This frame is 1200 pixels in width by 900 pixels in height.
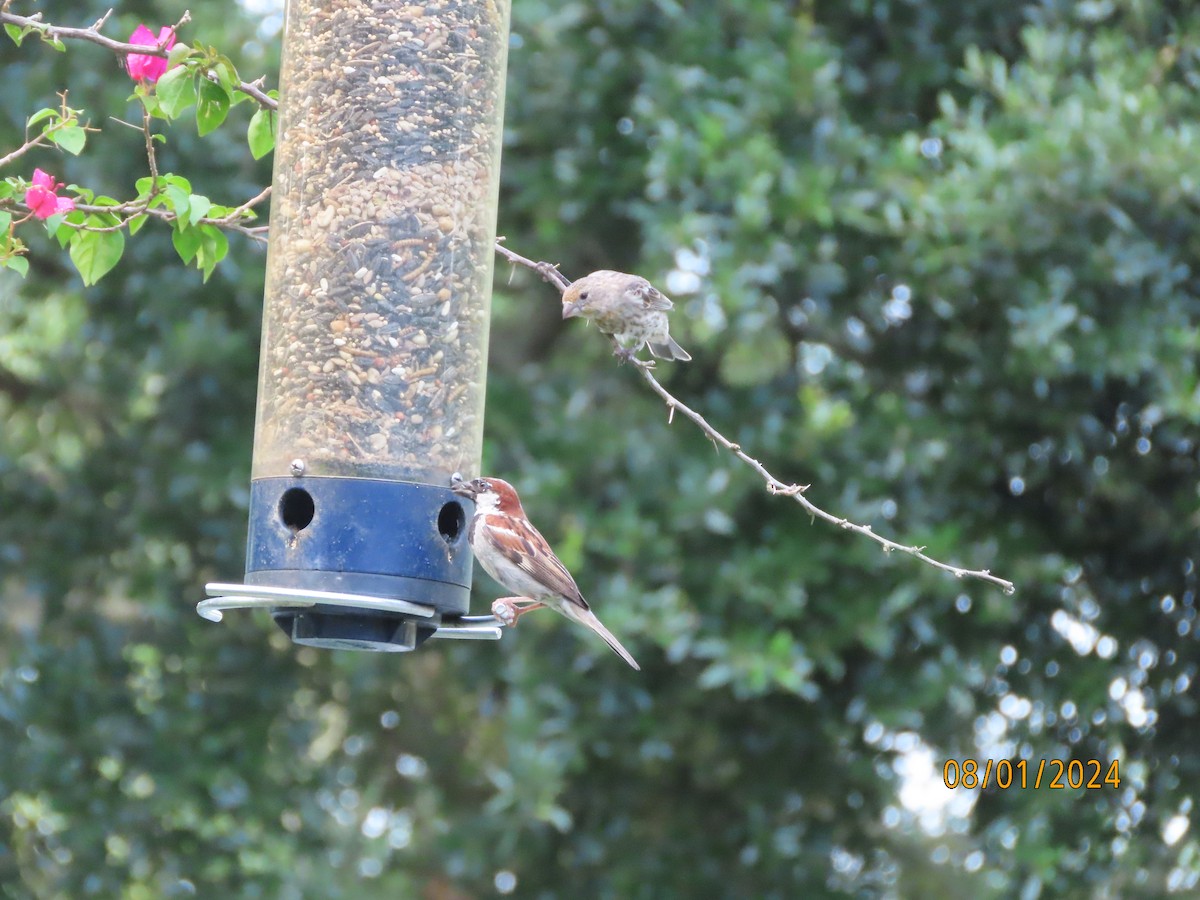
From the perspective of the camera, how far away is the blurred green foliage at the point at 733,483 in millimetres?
7562

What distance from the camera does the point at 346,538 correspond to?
4402mm

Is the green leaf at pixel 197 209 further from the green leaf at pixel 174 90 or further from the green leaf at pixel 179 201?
the green leaf at pixel 174 90

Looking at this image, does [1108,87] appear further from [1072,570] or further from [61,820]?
[61,820]

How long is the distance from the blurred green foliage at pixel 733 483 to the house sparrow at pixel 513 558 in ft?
8.55

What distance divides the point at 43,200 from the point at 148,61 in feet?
1.71

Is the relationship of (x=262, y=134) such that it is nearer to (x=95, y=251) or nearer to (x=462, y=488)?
(x=95, y=251)

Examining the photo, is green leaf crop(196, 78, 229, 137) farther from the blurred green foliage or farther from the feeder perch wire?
the blurred green foliage

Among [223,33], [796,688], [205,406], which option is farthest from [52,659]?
[796,688]

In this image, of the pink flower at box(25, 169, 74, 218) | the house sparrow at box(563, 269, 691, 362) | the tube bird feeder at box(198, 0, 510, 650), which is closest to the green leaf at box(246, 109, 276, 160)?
the tube bird feeder at box(198, 0, 510, 650)

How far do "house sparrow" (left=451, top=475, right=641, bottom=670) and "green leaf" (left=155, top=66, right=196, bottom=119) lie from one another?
1.20m

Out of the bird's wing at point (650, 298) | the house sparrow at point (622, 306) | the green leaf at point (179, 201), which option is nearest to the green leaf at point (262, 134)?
the green leaf at point (179, 201)

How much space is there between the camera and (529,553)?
15.9 feet

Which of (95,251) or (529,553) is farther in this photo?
(529,553)

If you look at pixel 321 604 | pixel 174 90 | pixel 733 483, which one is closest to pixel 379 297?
pixel 174 90
